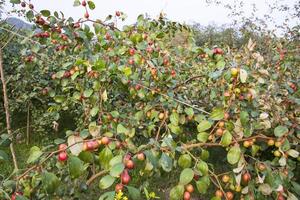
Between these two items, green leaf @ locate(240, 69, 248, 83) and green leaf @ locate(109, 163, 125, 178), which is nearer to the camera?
green leaf @ locate(109, 163, 125, 178)

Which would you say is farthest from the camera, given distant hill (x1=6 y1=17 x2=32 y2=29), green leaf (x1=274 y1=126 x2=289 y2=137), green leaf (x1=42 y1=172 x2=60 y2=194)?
distant hill (x1=6 y1=17 x2=32 y2=29)

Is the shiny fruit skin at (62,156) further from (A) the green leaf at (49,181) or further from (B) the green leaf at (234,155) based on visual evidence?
(B) the green leaf at (234,155)

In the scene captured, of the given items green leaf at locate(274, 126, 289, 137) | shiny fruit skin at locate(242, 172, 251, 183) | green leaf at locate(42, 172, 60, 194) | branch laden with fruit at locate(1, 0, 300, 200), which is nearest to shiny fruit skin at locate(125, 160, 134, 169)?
branch laden with fruit at locate(1, 0, 300, 200)

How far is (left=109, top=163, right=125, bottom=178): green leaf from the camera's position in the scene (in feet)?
4.29

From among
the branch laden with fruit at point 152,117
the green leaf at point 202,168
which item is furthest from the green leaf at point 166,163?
the green leaf at point 202,168

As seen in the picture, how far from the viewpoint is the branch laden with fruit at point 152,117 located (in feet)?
4.85

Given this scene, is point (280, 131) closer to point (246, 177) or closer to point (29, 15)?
point (246, 177)

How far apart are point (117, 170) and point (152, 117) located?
1148mm

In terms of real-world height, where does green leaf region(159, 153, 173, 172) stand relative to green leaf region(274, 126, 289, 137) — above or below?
above


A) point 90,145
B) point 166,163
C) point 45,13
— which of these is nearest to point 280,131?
point 166,163

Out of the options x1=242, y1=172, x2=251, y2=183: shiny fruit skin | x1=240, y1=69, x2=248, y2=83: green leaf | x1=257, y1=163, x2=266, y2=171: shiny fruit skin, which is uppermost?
x1=240, y1=69, x2=248, y2=83: green leaf

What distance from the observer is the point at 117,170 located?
1.32m

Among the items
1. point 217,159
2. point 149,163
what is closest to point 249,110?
point 149,163

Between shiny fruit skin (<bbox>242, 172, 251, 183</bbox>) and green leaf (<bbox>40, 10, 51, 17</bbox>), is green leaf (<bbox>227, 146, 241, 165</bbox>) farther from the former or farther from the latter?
green leaf (<bbox>40, 10, 51, 17</bbox>)
